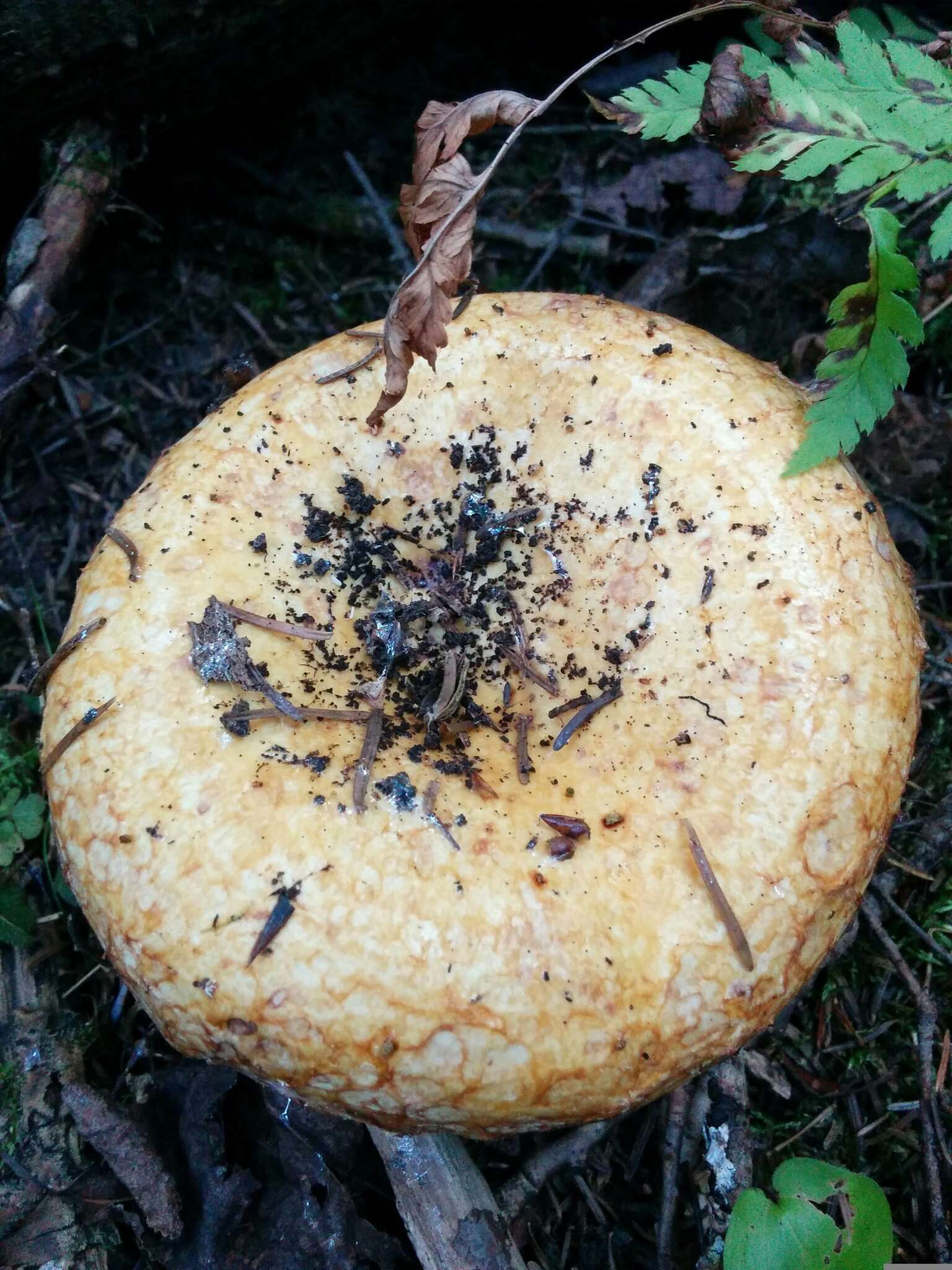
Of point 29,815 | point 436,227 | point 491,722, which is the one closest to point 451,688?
point 491,722

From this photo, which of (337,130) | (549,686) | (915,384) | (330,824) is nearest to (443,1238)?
(330,824)

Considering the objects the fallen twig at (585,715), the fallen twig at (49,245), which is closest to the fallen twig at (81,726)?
the fallen twig at (585,715)

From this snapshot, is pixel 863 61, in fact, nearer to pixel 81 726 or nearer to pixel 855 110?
pixel 855 110

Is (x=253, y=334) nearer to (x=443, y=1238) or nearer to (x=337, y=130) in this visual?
(x=337, y=130)

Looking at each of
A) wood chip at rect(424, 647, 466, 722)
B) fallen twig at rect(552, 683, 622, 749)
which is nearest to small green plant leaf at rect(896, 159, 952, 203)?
fallen twig at rect(552, 683, 622, 749)

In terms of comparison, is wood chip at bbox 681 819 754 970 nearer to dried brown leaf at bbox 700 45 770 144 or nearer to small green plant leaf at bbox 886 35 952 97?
dried brown leaf at bbox 700 45 770 144

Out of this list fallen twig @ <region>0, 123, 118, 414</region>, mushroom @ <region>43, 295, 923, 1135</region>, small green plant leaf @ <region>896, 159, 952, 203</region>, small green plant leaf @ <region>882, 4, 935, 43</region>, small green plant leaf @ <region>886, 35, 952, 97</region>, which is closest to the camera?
mushroom @ <region>43, 295, 923, 1135</region>
